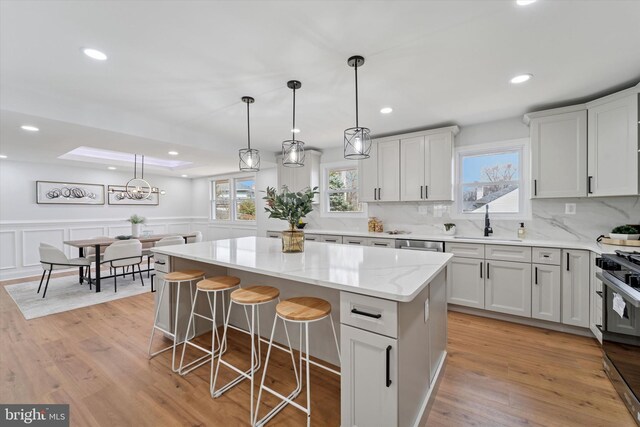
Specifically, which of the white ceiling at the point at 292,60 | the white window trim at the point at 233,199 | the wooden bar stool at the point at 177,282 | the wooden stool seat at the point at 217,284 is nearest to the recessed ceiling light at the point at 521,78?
the white ceiling at the point at 292,60

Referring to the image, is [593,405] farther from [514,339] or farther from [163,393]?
[163,393]

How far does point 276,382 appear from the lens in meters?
2.07

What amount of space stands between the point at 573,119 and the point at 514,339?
7.92 feet

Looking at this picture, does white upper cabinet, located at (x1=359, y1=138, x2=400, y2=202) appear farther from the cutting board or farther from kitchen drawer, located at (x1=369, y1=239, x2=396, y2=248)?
the cutting board

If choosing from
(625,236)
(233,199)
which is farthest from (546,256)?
(233,199)

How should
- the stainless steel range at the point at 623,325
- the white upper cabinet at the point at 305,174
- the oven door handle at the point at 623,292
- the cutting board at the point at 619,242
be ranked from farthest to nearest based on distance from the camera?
the white upper cabinet at the point at 305,174 → the cutting board at the point at 619,242 → the stainless steel range at the point at 623,325 → the oven door handle at the point at 623,292

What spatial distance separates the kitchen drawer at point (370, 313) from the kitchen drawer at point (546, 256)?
2.58 metres

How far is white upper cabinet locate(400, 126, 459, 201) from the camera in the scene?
12.2 feet

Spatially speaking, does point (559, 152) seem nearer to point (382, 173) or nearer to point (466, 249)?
point (466, 249)

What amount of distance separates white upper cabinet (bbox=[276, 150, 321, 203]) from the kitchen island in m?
2.91

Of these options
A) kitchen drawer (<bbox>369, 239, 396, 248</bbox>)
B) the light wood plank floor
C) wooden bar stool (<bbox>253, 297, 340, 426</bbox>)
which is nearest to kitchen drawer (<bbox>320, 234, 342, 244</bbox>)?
kitchen drawer (<bbox>369, 239, 396, 248</bbox>)

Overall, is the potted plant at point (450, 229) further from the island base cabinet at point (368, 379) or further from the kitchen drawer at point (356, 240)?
the island base cabinet at point (368, 379)

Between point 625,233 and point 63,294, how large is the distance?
283 inches

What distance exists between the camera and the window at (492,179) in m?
3.56
